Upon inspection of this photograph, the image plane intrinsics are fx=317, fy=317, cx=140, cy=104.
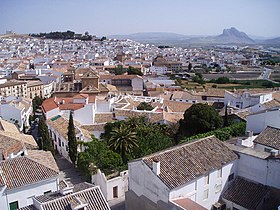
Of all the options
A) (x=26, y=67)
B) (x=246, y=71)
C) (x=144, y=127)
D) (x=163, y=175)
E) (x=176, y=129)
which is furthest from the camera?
(x=246, y=71)

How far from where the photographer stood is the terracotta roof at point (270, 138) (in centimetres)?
2109

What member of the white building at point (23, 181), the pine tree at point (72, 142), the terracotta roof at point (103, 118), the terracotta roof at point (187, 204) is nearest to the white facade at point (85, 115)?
the terracotta roof at point (103, 118)

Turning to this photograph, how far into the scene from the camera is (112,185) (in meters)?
22.1

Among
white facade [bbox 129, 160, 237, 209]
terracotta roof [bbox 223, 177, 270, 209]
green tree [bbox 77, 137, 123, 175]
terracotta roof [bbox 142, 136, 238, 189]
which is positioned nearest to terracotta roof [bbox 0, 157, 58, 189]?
white facade [bbox 129, 160, 237, 209]

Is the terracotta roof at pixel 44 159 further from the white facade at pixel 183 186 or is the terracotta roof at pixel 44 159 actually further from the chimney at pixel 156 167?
the chimney at pixel 156 167

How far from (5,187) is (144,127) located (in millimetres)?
15880

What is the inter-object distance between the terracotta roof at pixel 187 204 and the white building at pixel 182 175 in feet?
0.75

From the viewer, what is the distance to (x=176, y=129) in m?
32.6

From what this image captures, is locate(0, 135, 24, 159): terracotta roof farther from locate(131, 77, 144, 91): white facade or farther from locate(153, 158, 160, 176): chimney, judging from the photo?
locate(131, 77, 144, 91): white facade

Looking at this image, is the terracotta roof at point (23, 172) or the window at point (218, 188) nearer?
the terracotta roof at point (23, 172)

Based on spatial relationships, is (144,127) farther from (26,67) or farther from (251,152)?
(26,67)

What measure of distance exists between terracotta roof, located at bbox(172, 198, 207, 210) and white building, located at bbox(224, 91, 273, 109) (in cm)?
2620

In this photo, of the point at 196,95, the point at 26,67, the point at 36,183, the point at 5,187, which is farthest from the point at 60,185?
the point at 26,67

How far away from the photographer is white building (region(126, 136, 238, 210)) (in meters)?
16.3
